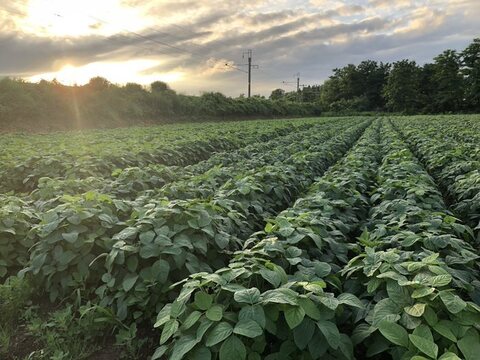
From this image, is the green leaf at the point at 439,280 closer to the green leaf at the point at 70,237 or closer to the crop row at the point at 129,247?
the crop row at the point at 129,247

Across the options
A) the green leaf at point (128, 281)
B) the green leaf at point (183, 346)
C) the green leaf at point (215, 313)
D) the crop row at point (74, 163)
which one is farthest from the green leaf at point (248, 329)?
the crop row at point (74, 163)

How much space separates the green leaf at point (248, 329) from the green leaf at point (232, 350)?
0.06 meters

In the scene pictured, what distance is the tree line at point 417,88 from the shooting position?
73.9m

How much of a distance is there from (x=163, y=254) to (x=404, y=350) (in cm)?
190

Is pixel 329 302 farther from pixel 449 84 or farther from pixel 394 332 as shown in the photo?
pixel 449 84

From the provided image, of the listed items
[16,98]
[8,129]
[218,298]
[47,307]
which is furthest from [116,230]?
[16,98]

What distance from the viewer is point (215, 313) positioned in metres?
2.03

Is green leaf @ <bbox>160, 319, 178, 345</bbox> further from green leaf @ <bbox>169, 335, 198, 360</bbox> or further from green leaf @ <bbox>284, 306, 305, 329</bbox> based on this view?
green leaf @ <bbox>284, 306, 305, 329</bbox>

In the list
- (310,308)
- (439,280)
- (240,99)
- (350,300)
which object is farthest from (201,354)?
(240,99)

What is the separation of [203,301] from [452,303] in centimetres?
128

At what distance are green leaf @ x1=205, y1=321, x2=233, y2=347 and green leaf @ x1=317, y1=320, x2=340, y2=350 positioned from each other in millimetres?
469

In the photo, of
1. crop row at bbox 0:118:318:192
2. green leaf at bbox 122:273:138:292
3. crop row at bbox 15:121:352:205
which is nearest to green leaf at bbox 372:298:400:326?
green leaf at bbox 122:273:138:292

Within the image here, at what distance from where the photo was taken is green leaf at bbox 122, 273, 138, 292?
2.96m

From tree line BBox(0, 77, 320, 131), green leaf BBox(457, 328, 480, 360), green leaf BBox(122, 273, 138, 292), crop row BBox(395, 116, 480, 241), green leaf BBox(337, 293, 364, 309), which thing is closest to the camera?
green leaf BBox(457, 328, 480, 360)
